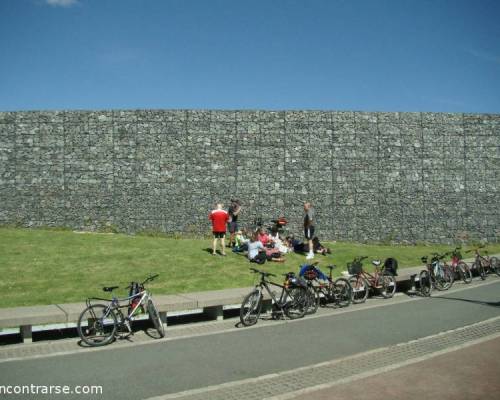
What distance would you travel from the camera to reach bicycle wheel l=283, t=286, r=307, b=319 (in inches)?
419

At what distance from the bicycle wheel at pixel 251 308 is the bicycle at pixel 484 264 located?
9.33 m

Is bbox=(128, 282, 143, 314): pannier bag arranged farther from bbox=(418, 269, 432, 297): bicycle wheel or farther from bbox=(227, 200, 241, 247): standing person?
bbox=(227, 200, 241, 247): standing person

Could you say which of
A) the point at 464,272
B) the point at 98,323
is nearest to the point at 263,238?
the point at 464,272

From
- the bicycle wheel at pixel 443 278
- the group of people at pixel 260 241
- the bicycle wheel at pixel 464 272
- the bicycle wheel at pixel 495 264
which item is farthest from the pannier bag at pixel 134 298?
the bicycle wheel at pixel 495 264

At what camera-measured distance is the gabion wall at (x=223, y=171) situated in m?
19.8

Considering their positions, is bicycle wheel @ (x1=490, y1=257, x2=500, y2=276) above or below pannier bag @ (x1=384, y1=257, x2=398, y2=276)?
below

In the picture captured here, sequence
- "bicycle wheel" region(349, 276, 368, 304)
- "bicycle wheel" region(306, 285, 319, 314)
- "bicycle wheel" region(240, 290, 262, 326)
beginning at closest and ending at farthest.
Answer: "bicycle wheel" region(240, 290, 262, 326) → "bicycle wheel" region(306, 285, 319, 314) → "bicycle wheel" region(349, 276, 368, 304)

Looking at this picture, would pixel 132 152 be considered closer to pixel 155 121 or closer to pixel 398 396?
pixel 155 121

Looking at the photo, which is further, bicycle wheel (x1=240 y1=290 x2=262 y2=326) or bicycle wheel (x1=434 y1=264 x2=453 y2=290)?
bicycle wheel (x1=434 y1=264 x2=453 y2=290)

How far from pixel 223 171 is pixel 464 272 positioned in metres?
9.15

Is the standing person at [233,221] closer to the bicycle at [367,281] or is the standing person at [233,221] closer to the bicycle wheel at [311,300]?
the bicycle at [367,281]

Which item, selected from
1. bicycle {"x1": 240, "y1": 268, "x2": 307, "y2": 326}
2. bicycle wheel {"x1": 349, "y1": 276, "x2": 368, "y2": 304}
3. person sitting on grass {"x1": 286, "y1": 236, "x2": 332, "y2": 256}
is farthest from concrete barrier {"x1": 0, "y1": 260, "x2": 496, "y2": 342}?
person sitting on grass {"x1": 286, "y1": 236, "x2": 332, "y2": 256}

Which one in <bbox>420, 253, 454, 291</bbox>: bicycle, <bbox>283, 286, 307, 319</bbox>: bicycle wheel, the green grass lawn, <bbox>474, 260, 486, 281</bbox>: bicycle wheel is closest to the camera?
<bbox>283, 286, 307, 319</bbox>: bicycle wheel

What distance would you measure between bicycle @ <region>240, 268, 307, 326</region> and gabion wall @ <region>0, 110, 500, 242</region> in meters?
9.43
